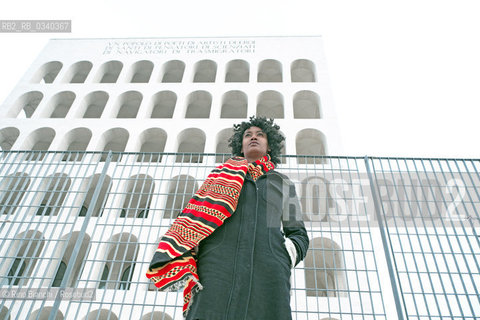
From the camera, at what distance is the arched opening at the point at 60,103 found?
19.7 metres

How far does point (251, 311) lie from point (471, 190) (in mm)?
2933

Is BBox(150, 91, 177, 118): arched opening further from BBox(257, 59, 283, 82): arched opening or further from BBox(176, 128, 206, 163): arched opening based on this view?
BBox(257, 59, 283, 82): arched opening

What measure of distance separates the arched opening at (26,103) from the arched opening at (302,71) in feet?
44.1

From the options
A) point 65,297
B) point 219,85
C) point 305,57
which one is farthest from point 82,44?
point 65,297

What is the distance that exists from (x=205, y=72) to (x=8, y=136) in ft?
34.9

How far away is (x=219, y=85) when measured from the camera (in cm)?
1991

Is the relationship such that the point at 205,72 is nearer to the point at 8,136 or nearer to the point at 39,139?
the point at 39,139

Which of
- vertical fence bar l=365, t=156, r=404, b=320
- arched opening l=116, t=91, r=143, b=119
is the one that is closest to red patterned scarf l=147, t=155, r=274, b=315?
vertical fence bar l=365, t=156, r=404, b=320

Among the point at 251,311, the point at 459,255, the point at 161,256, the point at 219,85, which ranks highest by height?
the point at 219,85

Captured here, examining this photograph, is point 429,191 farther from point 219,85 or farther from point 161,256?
point 219,85

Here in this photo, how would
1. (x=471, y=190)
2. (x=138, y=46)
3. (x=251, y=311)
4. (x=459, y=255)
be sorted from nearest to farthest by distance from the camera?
(x=251, y=311), (x=459, y=255), (x=471, y=190), (x=138, y=46)

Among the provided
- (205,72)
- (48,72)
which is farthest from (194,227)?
(48,72)

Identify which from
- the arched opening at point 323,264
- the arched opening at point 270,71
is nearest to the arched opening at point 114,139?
the arched opening at point 270,71

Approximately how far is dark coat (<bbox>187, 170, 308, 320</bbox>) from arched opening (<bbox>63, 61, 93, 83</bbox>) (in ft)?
68.8
